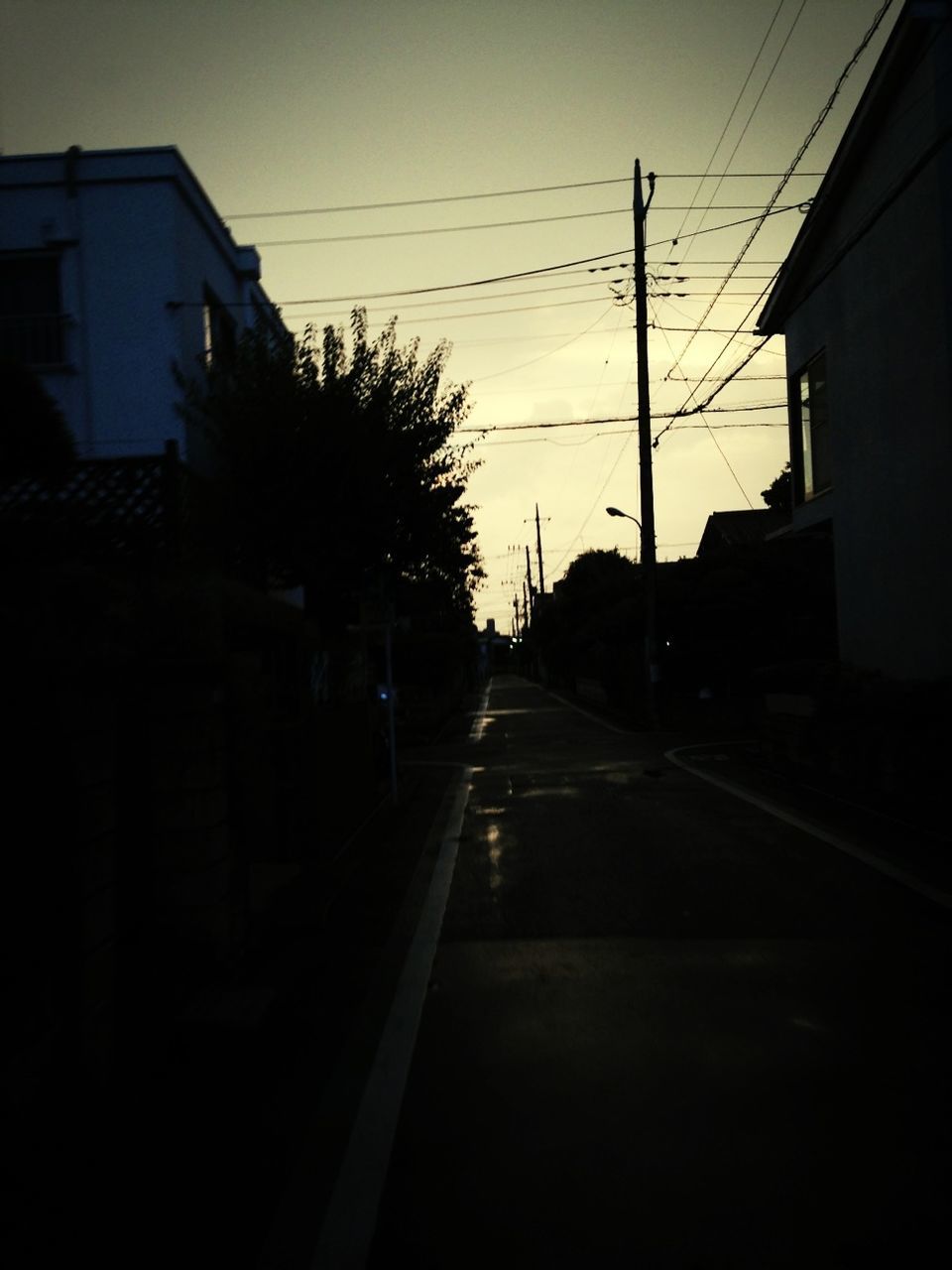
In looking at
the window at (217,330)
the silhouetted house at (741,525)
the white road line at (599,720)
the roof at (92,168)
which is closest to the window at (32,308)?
the roof at (92,168)

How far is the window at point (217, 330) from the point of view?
53.7 ft

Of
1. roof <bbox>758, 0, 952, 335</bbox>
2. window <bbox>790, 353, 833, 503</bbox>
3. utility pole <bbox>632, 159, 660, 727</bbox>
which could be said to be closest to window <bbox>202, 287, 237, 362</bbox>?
roof <bbox>758, 0, 952, 335</bbox>

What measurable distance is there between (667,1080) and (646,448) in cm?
2505

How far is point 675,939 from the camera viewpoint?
6.95m

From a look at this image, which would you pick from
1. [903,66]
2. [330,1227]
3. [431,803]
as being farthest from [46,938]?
[903,66]

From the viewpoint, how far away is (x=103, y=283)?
48.7 feet

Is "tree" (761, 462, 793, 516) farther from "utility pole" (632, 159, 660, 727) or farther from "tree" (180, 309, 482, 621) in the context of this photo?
"tree" (180, 309, 482, 621)

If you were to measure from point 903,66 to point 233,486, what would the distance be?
10598 millimetres

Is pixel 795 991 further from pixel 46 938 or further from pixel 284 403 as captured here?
pixel 284 403

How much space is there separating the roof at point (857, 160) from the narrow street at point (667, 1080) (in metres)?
8.41

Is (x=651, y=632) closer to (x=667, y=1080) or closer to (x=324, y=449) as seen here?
(x=324, y=449)

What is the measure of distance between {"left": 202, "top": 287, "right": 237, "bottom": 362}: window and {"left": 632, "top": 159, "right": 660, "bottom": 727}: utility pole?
43.4ft

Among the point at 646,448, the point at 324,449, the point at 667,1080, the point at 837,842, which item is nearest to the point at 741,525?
the point at 646,448

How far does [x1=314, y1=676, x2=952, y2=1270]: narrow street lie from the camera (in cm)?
343
